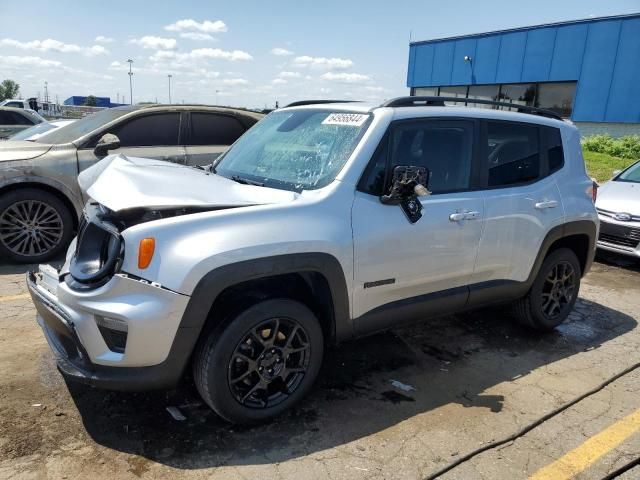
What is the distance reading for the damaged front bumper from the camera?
2.47 meters

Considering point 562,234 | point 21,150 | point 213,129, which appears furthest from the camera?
point 213,129

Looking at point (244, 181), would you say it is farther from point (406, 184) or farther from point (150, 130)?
point (150, 130)

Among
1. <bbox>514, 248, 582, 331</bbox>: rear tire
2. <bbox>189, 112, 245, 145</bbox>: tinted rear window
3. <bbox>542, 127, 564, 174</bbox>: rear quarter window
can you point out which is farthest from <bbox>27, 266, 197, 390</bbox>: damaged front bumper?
<bbox>189, 112, 245, 145</bbox>: tinted rear window

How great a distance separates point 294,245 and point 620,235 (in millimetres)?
5533

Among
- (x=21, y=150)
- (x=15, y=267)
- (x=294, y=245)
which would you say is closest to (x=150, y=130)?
(x=21, y=150)

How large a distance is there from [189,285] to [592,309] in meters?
4.36

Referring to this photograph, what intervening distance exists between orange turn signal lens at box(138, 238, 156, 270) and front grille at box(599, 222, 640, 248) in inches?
244

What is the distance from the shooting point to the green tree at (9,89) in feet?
275

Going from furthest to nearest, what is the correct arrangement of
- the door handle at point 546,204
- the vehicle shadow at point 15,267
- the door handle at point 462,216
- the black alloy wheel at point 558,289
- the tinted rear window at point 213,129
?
the tinted rear window at point 213,129 → the vehicle shadow at point 15,267 → the black alloy wheel at point 558,289 → the door handle at point 546,204 → the door handle at point 462,216

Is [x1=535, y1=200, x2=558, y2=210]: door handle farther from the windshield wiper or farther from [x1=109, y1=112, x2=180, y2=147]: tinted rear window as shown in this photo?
[x1=109, y1=112, x2=180, y2=147]: tinted rear window

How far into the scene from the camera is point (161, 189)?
9.12 feet

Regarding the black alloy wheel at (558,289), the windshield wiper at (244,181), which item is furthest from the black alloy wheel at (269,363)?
the black alloy wheel at (558,289)

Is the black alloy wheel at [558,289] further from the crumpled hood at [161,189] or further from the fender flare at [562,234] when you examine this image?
the crumpled hood at [161,189]

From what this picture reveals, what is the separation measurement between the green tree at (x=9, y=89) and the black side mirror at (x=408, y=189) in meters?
96.1
